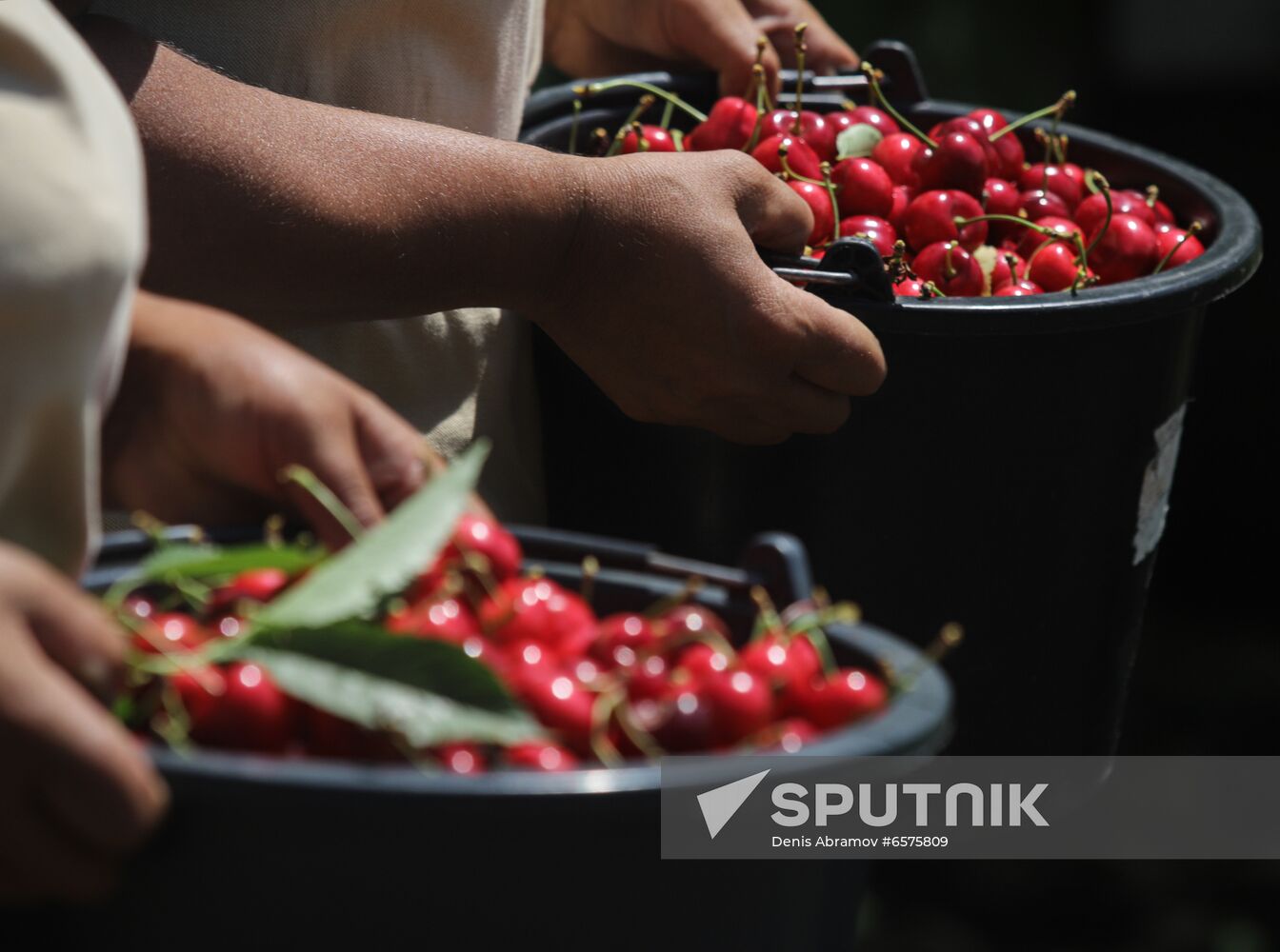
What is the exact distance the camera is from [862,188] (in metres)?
1.38

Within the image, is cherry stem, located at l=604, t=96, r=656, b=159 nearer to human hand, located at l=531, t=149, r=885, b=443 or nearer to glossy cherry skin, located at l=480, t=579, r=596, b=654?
human hand, located at l=531, t=149, r=885, b=443

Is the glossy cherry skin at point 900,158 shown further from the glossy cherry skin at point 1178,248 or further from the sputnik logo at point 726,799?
the sputnik logo at point 726,799

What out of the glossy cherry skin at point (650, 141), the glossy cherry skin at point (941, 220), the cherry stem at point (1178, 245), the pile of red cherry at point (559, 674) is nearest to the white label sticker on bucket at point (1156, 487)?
the cherry stem at point (1178, 245)

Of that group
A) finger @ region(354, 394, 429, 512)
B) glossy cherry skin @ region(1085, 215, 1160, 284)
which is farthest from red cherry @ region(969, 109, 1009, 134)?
finger @ region(354, 394, 429, 512)

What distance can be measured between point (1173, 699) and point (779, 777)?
2.42m

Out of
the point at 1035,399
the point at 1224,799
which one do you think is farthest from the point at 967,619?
the point at 1224,799

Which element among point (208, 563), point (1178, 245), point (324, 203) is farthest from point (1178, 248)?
point (208, 563)

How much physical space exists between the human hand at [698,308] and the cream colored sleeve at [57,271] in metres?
0.48

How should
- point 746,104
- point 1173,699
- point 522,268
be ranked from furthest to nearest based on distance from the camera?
point 1173,699
point 746,104
point 522,268

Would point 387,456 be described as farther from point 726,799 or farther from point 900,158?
point 900,158

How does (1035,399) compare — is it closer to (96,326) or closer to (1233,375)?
(96,326)

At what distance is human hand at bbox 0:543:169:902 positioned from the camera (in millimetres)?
517

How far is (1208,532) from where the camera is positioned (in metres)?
3.00

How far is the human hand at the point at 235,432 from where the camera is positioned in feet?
2.39
